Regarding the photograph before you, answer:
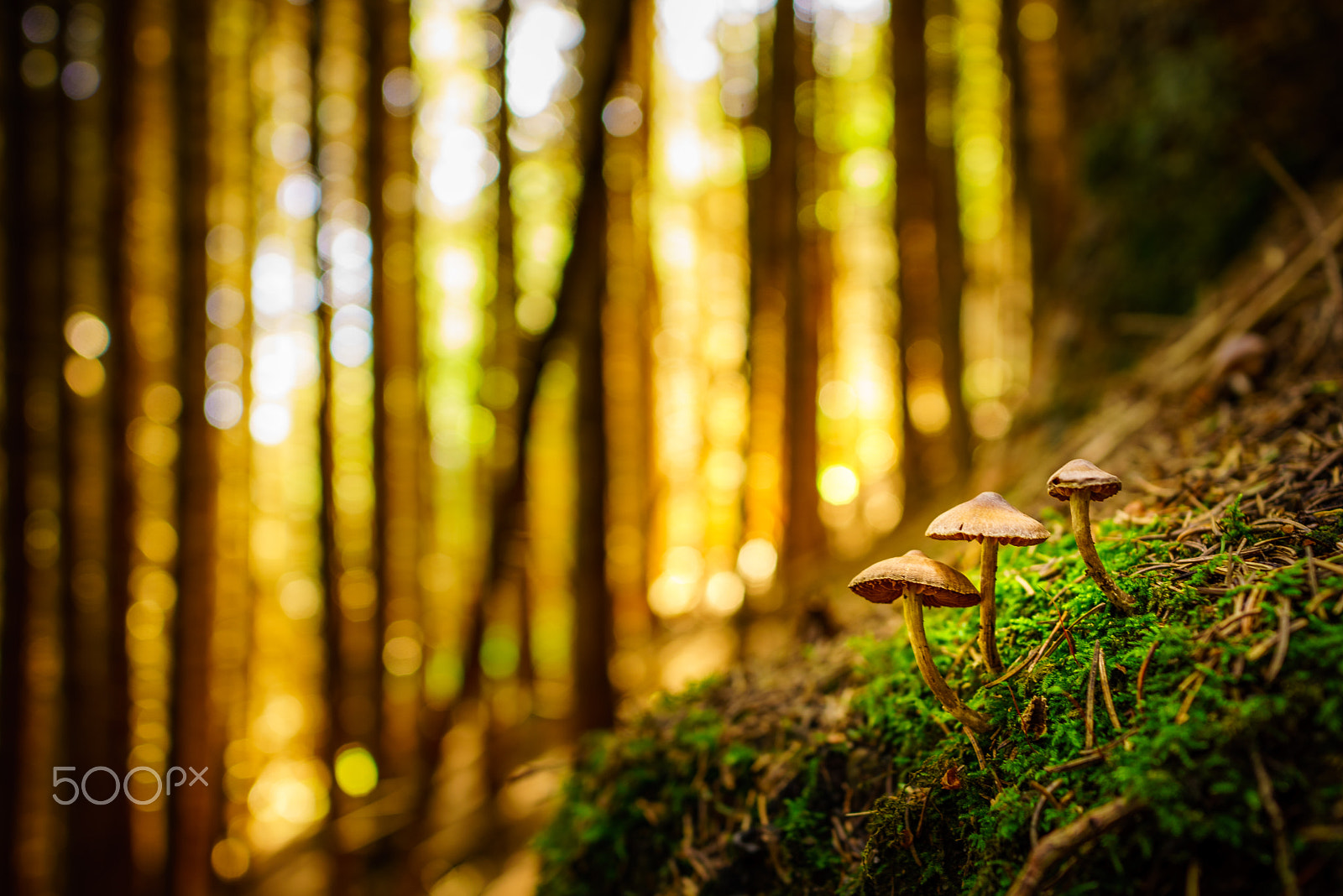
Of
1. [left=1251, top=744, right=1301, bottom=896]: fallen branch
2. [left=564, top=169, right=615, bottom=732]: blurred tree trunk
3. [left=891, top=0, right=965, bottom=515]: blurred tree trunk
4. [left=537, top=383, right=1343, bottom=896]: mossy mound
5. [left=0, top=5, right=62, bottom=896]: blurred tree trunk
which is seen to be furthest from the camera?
[left=891, top=0, right=965, bottom=515]: blurred tree trunk

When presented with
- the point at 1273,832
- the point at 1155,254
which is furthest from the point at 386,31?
the point at 1273,832

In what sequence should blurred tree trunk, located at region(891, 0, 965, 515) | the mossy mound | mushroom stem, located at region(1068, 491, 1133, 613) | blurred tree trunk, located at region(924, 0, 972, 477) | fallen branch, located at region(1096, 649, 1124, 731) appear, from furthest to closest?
blurred tree trunk, located at region(891, 0, 965, 515) < blurred tree trunk, located at region(924, 0, 972, 477) < mushroom stem, located at region(1068, 491, 1133, 613) < fallen branch, located at region(1096, 649, 1124, 731) < the mossy mound

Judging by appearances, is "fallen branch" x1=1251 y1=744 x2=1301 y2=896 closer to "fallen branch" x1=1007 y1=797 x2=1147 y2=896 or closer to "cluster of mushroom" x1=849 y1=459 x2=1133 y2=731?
"fallen branch" x1=1007 y1=797 x2=1147 y2=896

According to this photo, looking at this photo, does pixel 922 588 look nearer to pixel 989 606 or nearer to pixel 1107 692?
Result: pixel 989 606

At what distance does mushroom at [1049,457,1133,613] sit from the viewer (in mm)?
1255

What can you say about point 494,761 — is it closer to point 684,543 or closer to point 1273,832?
point 684,543

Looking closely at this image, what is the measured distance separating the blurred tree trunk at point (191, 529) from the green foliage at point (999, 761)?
5.71 meters

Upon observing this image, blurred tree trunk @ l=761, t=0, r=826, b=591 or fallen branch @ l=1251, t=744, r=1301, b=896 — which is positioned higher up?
blurred tree trunk @ l=761, t=0, r=826, b=591

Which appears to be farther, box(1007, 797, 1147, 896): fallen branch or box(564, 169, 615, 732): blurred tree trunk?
box(564, 169, 615, 732): blurred tree trunk

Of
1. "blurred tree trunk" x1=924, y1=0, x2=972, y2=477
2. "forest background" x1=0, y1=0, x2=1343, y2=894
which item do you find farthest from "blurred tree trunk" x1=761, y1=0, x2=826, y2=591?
"blurred tree trunk" x1=924, y1=0, x2=972, y2=477

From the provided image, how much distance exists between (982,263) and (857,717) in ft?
28.5

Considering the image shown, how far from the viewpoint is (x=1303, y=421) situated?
190 centimetres

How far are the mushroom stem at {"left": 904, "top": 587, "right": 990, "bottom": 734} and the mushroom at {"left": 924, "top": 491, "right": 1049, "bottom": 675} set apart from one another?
0.12 meters

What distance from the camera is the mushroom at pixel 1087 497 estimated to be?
4.12 ft
